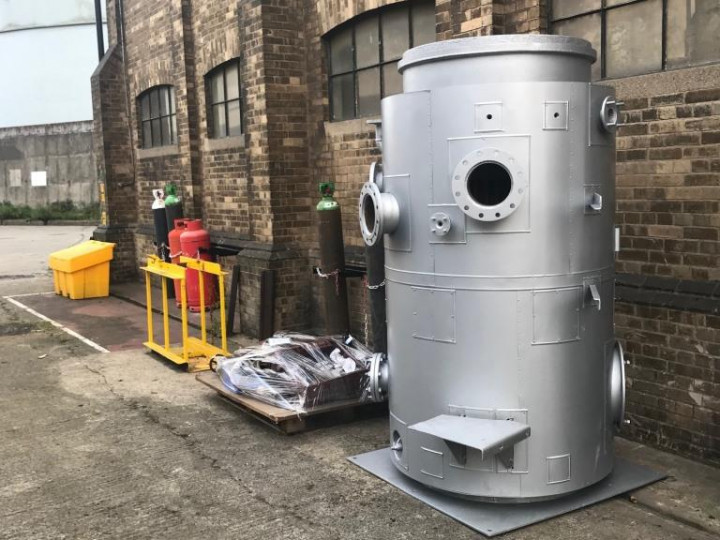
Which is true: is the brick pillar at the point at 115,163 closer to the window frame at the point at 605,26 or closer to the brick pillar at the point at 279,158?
the brick pillar at the point at 279,158

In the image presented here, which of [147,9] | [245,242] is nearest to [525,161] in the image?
[245,242]

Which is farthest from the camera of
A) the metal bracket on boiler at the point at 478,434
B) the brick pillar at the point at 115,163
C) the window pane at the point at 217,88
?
the brick pillar at the point at 115,163

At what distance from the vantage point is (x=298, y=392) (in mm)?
6043

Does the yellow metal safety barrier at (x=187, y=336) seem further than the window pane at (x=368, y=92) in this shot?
No

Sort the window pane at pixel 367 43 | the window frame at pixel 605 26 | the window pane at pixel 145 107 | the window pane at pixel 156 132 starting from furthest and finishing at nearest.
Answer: the window pane at pixel 145 107 < the window pane at pixel 156 132 < the window pane at pixel 367 43 < the window frame at pixel 605 26

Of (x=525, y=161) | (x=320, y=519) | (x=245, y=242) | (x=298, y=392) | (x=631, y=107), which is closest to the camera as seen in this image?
(x=525, y=161)

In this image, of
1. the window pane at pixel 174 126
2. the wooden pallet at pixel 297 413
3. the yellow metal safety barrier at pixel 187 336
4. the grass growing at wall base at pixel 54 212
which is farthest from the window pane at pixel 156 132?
the grass growing at wall base at pixel 54 212

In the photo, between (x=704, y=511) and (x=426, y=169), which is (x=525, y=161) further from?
(x=704, y=511)

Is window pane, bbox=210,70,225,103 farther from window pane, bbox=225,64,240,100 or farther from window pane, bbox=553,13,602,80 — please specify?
window pane, bbox=553,13,602,80

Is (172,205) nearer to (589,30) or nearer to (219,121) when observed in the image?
(219,121)

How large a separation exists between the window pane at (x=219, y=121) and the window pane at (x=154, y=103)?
266cm

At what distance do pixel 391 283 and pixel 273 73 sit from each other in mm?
4929

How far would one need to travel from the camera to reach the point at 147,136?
1429 cm

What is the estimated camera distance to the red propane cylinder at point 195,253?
1066 cm
